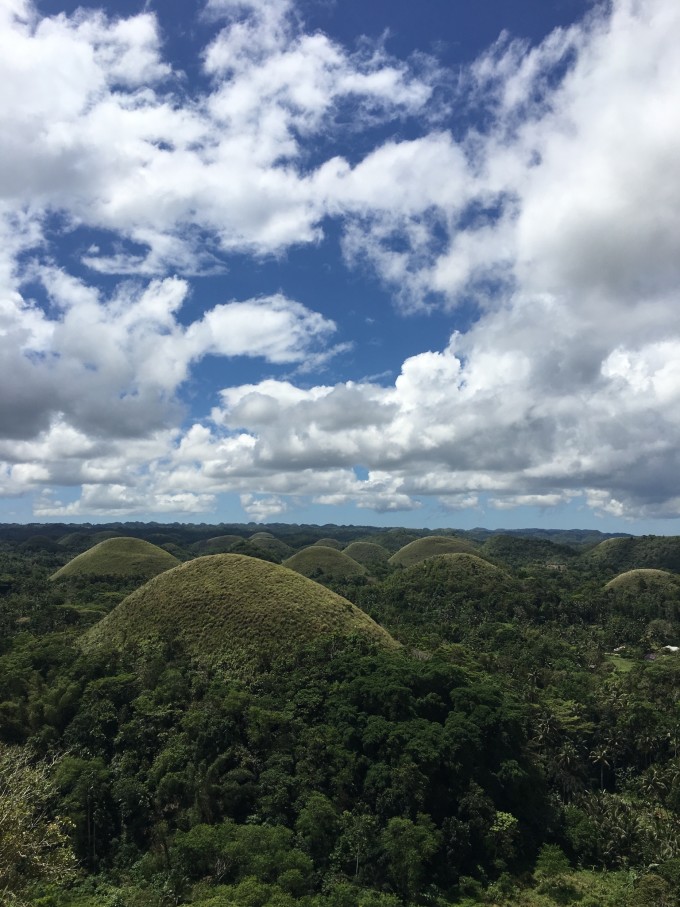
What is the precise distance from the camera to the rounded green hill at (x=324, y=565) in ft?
455

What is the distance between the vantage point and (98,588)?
319 ft

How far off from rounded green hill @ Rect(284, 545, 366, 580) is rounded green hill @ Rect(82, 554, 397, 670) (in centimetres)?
7666

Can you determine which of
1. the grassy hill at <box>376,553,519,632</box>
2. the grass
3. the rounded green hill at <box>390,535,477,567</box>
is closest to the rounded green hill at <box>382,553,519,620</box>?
the grassy hill at <box>376,553,519,632</box>

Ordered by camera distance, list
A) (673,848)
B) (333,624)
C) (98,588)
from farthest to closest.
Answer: (98,588) < (333,624) < (673,848)

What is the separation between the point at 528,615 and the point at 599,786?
46548mm

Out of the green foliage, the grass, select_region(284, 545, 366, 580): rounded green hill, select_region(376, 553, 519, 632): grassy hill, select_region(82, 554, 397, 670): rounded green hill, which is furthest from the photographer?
select_region(284, 545, 366, 580): rounded green hill

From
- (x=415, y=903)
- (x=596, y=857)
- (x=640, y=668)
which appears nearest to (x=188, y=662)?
(x=415, y=903)

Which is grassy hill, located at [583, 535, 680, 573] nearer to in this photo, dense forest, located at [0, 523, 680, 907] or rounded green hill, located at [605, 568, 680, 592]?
rounded green hill, located at [605, 568, 680, 592]

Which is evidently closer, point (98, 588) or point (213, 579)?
point (213, 579)

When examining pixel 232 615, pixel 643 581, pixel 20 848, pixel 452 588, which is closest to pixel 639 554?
pixel 643 581

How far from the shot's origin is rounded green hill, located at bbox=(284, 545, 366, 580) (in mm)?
138738

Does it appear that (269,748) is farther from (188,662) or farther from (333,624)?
(333,624)

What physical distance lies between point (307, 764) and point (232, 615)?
2019cm

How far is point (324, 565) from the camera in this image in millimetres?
143625
